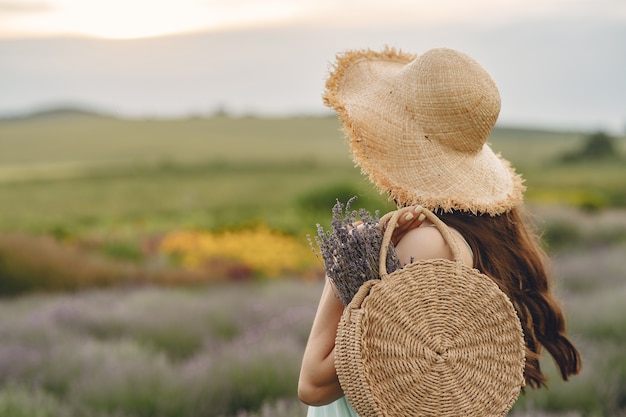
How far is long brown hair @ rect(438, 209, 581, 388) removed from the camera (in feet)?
6.30

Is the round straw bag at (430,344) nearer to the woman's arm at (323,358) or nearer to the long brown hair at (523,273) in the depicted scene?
the woman's arm at (323,358)

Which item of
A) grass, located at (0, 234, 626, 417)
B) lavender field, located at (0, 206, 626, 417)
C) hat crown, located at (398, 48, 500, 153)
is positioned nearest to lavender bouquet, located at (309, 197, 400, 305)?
hat crown, located at (398, 48, 500, 153)

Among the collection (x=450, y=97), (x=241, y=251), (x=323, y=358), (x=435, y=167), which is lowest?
(x=241, y=251)

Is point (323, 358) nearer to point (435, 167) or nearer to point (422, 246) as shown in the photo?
point (422, 246)

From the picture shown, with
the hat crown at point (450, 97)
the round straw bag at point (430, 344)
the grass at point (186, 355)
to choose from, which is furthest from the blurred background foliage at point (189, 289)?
the round straw bag at point (430, 344)

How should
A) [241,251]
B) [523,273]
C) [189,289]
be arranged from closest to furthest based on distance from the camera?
[523,273], [189,289], [241,251]

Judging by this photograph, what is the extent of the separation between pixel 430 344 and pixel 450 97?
23.1 inches

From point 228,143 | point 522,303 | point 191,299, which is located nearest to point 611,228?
point 191,299

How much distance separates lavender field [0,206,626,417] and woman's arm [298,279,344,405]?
1498mm

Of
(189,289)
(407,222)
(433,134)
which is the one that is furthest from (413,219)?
(189,289)

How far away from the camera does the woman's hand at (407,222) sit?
1.75 m

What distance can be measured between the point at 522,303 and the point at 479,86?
0.60 m

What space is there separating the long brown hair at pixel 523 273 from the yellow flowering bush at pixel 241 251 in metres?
6.69

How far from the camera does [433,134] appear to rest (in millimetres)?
1920
